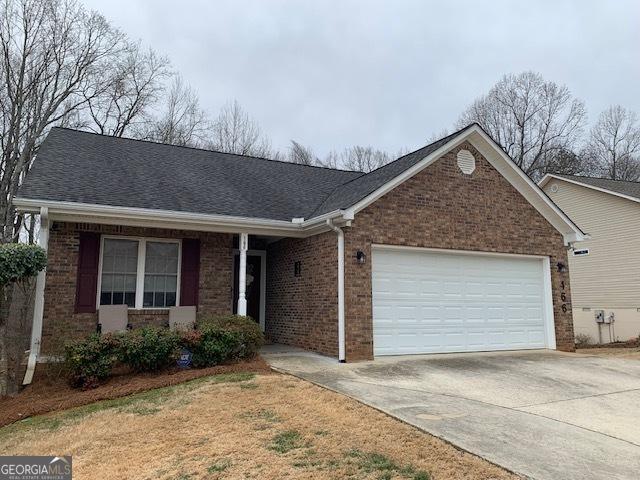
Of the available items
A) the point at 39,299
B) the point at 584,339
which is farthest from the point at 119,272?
the point at 584,339

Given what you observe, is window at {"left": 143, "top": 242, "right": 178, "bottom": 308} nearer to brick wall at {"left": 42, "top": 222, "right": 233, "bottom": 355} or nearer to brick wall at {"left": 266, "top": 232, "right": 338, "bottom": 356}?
brick wall at {"left": 42, "top": 222, "right": 233, "bottom": 355}

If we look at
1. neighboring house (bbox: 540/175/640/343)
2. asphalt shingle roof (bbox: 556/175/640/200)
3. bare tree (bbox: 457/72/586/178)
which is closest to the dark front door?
neighboring house (bbox: 540/175/640/343)

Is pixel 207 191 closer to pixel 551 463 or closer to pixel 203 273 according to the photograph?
pixel 203 273

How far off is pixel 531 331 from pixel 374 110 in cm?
2928

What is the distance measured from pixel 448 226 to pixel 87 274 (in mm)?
7684

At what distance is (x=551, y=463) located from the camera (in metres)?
4.38

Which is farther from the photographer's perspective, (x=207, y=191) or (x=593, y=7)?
(x=593, y=7)

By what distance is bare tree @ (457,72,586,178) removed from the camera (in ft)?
107

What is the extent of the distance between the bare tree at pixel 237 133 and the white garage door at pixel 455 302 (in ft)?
71.1

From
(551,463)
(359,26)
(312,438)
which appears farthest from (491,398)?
(359,26)

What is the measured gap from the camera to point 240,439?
5059 millimetres

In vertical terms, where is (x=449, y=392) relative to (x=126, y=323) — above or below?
below

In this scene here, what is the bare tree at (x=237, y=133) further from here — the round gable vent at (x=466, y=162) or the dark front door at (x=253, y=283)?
the round gable vent at (x=466, y=162)

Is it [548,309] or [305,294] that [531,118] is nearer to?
[548,309]
